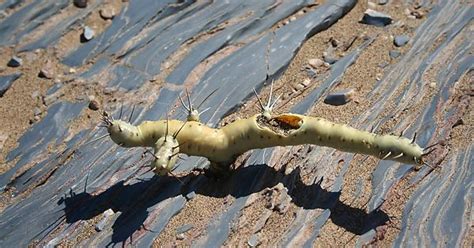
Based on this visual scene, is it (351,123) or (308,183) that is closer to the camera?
(308,183)

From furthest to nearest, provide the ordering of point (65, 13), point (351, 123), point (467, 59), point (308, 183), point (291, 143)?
point (65, 13)
point (467, 59)
point (351, 123)
point (308, 183)
point (291, 143)

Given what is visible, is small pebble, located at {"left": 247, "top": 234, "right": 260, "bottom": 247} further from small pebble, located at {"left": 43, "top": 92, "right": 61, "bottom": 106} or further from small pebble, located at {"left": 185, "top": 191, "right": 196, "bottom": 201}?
small pebble, located at {"left": 43, "top": 92, "right": 61, "bottom": 106}

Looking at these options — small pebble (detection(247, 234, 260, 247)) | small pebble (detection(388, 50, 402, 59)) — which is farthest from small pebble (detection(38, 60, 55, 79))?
small pebble (detection(388, 50, 402, 59))

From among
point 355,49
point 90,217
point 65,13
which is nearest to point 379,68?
point 355,49

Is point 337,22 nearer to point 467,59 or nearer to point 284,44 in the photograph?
point 284,44

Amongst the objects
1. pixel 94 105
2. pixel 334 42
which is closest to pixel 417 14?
pixel 334 42

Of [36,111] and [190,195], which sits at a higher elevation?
[36,111]

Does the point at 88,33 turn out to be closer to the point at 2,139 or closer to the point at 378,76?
the point at 2,139
